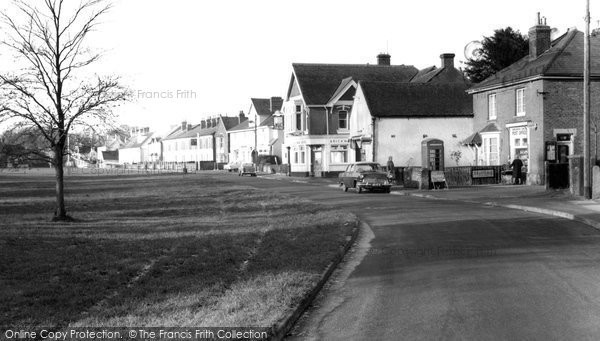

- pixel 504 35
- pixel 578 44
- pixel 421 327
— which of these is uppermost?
pixel 504 35

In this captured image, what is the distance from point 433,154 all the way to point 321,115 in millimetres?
23497

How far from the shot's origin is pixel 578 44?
36.7 meters

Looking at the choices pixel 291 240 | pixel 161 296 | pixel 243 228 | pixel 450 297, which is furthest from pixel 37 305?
pixel 243 228

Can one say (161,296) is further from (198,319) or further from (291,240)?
(291,240)

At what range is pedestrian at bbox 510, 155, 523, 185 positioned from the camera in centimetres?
3488

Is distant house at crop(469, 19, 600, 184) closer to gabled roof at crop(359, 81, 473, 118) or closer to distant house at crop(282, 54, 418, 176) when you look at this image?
gabled roof at crop(359, 81, 473, 118)

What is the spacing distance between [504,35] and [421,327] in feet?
189

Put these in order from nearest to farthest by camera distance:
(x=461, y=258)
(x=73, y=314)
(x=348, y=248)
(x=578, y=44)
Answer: (x=73, y=314)
(x=461, y=258)
(x=348, y=248)
(x=578, y=44)

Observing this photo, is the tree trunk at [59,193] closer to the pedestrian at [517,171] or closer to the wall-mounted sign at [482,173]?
the wall-mounted sign at [482,173]

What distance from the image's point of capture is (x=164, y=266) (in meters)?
11.6

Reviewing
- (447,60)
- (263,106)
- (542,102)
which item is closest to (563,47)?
(542,102)

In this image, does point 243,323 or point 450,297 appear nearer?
point 243,323

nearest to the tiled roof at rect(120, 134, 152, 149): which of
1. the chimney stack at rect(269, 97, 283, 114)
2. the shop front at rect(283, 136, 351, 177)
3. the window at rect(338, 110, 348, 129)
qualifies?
the chimney stack at rect(269, 97, 283, 114)

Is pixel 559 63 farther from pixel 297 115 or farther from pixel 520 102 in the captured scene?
pixel 297 115
